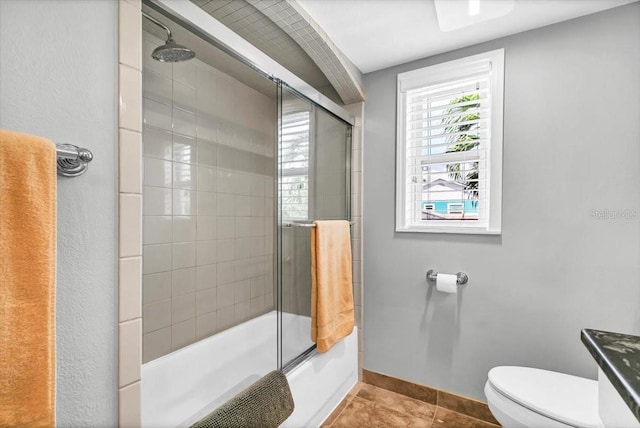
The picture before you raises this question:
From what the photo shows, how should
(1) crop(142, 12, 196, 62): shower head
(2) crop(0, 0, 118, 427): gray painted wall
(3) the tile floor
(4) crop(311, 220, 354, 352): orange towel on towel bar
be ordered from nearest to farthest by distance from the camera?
(2) crop(0, 0, 118, 427): gray painted wall < (1) crop(142, 12, 196, 62): shower head < (4) crop(311, 220, 354, 352): orange towel on towel bar < (3) the tile floor

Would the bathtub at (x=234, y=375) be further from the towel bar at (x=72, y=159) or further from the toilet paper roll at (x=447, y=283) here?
the towel bar at (x=72, y=159)

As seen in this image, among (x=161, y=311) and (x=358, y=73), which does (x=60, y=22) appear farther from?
(x=358, y=73)

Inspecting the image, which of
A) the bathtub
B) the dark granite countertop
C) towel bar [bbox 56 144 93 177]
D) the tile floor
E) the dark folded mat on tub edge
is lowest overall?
the tile floor

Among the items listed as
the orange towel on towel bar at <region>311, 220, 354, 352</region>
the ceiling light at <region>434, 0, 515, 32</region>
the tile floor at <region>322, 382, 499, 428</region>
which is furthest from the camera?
the tile floor at <region>322, 382, 499, 428</region>

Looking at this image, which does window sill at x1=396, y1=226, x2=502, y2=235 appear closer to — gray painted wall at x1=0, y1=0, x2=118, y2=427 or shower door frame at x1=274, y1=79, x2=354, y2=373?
shower door frame at x1=274, y1=79, x2=354, y2=373

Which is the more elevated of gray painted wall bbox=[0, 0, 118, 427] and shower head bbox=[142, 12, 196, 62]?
shower head bbox=[142, 12, 196, 62]

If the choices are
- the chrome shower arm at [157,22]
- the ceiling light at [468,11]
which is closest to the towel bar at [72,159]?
the chrome shower arm at [157,22]

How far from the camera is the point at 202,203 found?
1.83 meters

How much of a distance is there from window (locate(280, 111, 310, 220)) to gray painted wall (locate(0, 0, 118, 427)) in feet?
2.74

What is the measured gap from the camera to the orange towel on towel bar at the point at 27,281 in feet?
1.96

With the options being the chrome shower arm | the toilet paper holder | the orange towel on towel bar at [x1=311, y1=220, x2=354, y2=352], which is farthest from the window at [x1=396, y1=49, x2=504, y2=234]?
the chrome shower arm

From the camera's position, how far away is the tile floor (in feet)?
5.85

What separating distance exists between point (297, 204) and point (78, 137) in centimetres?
102

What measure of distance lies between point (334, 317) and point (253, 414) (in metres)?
0.76
